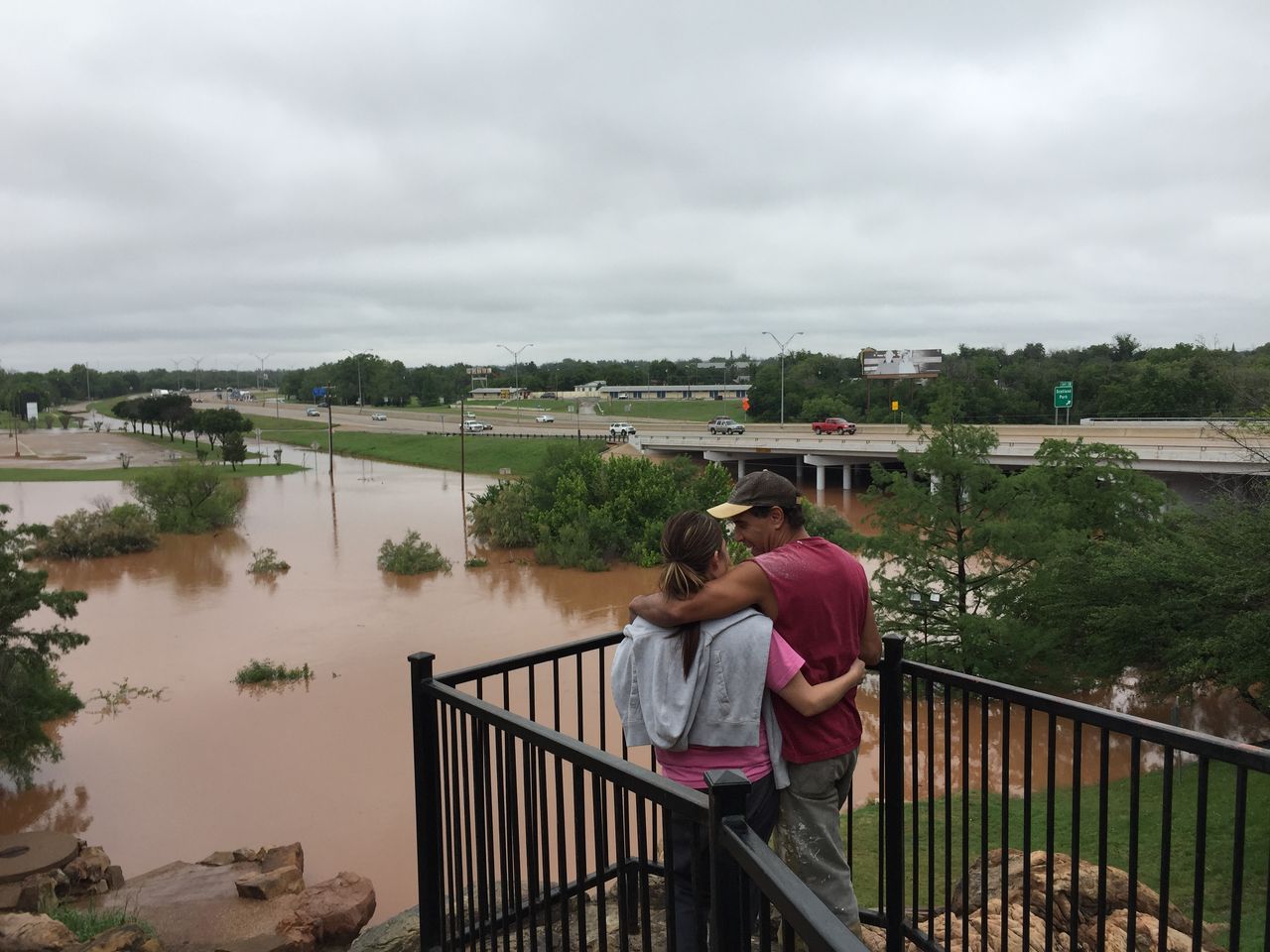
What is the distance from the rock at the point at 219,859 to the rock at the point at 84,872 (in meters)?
0.97

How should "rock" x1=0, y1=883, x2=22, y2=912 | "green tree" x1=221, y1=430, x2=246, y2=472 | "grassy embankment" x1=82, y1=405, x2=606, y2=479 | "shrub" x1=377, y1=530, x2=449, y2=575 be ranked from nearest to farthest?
"rock" x1=0, y1=883, x2=22, y2=912
"shrub" x1=377, y1=530, x2=449, y2=575
"grassy embankment" x1=82, y1=405, x2=606, y2=479
"green tree" x1=221, y1=430, x2=246, y2=472

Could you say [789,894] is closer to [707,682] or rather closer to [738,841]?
[738,841]

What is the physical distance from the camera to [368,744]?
14938 mm

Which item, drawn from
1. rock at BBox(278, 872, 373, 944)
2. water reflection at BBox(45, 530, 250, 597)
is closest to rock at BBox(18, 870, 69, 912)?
rock at BBox(278, 872, 373, 944)

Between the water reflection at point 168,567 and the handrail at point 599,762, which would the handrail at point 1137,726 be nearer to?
the handrail at point 599,762

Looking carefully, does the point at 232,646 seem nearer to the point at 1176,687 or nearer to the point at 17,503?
the point at 1176,687

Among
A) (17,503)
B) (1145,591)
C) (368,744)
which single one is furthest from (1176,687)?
(17,503)

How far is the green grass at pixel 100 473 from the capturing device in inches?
2215

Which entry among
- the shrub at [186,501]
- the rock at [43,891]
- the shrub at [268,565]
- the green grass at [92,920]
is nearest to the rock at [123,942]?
the green grass at [92,920]

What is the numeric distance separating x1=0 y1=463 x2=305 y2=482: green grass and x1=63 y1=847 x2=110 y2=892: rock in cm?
4881

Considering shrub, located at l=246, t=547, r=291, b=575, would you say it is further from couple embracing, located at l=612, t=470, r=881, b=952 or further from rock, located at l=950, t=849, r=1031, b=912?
couple embracing, located at l=612, t=470, r=881, b=952

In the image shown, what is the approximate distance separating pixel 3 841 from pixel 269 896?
4.28m

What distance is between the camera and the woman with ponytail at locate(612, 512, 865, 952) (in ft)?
8.89

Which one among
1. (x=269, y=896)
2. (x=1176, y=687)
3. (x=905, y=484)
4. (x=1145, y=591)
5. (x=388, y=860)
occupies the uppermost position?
(x=905, y=484)
